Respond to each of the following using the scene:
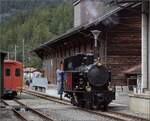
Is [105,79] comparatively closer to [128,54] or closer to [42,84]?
[128,54]

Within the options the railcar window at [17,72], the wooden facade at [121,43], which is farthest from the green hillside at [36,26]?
the railcar window at [17,72]

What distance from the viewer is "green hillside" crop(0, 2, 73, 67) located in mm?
128625

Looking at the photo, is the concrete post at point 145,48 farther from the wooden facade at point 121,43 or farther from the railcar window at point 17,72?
the railcar window at point 17,72

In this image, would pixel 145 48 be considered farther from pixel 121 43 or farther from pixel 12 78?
pixel 121 43

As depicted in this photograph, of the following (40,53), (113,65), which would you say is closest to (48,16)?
(40,53)

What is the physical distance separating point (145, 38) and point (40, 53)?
145 ft

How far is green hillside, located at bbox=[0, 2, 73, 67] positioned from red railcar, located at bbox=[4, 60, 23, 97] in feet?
277

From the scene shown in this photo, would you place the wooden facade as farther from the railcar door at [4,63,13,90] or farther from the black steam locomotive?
the black steam locomotive

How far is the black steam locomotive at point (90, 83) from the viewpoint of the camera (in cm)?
2066

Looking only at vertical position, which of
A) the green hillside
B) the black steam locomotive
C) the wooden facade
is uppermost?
the green hillside

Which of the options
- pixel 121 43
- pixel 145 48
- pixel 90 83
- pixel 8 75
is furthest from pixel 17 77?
pixel 145 48

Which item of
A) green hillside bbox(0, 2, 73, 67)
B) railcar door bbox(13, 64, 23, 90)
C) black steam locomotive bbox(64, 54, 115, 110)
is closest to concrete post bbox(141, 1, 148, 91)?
black steam locomotive bbox(64, 54, 115, 110)

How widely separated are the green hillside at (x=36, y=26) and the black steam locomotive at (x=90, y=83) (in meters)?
94.2

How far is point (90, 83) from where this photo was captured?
2083cm
